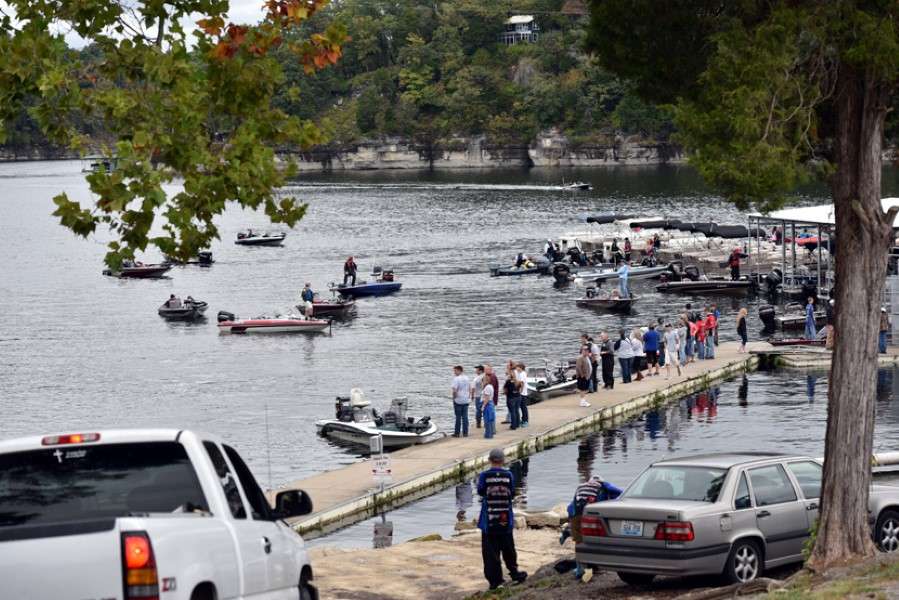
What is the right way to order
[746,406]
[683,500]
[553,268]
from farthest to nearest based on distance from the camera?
[553,268] < [746,406] < [683,500]

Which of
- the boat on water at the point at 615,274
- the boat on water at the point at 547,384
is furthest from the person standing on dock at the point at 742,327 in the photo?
the boat on water at the point at 615,274

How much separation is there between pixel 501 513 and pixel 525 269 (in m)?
75.6

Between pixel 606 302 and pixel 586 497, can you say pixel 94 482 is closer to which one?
pixel 586 497

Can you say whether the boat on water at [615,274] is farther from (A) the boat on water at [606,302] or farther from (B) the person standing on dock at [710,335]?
(B) the person standing on dock at [710,335]

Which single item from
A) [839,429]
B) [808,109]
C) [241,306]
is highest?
[808,109]

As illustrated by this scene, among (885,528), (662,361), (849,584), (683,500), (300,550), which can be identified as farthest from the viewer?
(662,361)

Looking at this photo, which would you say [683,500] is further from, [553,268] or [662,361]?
[553,268]

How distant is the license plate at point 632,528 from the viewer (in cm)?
1622

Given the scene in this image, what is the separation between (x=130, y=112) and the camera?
14227mm

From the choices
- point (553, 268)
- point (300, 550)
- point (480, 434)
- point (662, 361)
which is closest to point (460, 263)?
point (553, 268)

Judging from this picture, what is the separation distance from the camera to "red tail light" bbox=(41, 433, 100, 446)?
9.23m

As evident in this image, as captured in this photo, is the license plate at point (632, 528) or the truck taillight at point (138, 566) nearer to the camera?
the truck taillight at point (138, 566)

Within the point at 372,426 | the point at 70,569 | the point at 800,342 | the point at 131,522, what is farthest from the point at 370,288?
the point at 70,569

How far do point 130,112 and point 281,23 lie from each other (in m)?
1.72
